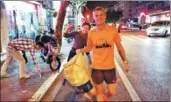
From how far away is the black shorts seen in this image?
1412mm

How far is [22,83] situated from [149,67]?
1040 millimetres

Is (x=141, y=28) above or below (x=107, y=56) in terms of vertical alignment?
above

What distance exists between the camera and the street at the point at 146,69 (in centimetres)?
171

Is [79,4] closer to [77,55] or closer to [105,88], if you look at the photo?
[77,55]

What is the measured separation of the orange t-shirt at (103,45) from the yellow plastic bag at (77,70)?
60mm

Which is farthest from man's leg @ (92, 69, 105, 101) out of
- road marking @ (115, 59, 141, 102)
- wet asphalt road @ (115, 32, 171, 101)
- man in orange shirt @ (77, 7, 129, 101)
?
wet asphalt road @ (115, 32, 171, 101)

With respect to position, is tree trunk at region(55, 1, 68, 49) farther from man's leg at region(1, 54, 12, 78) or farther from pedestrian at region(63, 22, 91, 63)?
man's leg at region(1, 54, 12, 78)

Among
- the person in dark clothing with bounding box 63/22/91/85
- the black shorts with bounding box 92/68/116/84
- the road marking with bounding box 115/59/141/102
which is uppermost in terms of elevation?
the person in dark clothing with bounding box 63/22/91/85

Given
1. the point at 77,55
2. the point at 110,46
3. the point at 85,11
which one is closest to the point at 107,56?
the point at 110,46

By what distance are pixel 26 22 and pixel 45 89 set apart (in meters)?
0.47

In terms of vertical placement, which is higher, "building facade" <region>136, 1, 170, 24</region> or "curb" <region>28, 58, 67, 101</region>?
"building facade" <region>136, 1, 170, 24</region>

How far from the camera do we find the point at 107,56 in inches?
53.0

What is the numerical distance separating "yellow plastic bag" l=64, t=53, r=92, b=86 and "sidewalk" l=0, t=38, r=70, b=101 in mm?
128

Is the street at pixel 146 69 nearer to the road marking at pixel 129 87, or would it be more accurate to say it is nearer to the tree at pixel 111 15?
the road marking at pixel 129 87
